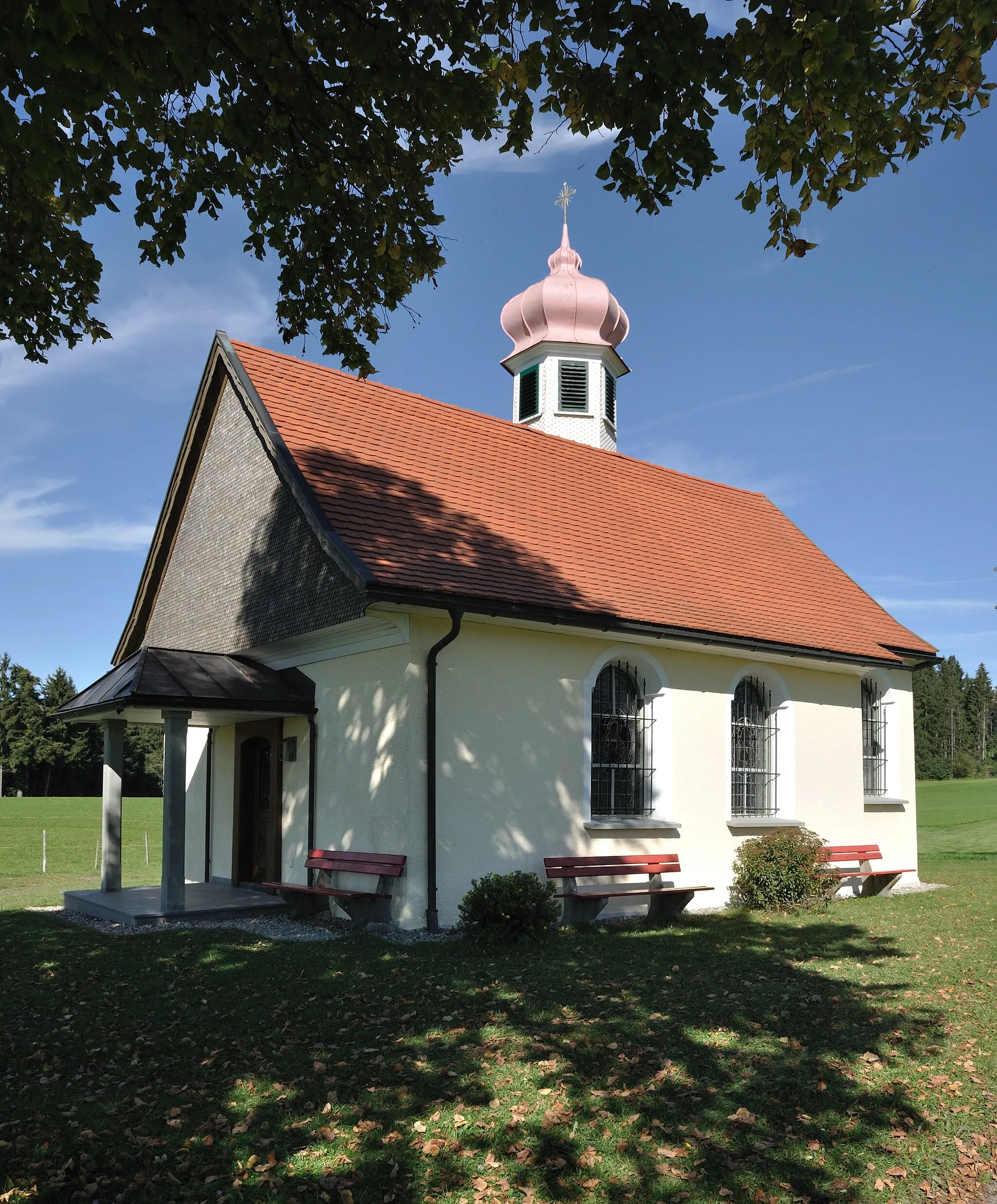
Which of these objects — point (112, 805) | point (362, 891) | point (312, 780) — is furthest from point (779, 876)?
point (112, 805)

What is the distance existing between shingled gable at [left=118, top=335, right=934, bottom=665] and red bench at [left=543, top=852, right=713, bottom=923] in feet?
9.73

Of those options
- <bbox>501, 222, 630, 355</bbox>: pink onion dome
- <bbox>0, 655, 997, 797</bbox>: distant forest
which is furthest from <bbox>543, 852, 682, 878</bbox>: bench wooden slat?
<bbox>0, 655, 997, 797</bbox>: distant forest

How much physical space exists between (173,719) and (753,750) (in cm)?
867

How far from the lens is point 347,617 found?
11.7 m

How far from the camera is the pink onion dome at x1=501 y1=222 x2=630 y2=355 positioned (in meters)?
21.3

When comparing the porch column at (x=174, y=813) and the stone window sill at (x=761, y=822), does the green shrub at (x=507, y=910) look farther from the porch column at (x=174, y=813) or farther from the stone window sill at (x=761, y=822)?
the stone window sill at (x=761, y=822)

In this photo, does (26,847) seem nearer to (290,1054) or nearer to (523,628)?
(523,628)

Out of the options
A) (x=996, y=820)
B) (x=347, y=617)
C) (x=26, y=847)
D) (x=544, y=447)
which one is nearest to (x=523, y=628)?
(x=347, y=617)

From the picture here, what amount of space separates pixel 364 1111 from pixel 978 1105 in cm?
350

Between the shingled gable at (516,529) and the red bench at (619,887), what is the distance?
9.73 ft

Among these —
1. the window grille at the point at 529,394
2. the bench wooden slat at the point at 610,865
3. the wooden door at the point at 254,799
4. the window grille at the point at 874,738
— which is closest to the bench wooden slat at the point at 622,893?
the bench wooden slat at the point at 610,865

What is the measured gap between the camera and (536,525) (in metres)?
14.7

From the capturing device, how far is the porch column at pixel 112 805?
14180 millimetres

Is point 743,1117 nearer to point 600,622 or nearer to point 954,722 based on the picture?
point 600,622
